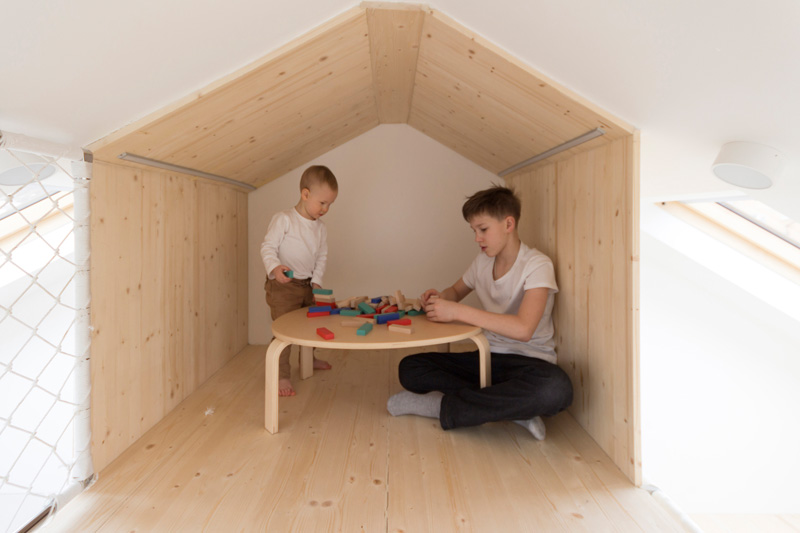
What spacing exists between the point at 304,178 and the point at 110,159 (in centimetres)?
95

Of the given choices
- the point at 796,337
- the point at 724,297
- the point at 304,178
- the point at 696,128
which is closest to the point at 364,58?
the point at 304,178

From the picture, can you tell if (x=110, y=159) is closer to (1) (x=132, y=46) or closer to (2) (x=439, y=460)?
(1) (x=132, y=46)

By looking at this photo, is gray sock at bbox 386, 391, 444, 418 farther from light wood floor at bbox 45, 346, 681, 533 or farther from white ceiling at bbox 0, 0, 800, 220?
white ceiling at bbox 0, 0, 800, 220

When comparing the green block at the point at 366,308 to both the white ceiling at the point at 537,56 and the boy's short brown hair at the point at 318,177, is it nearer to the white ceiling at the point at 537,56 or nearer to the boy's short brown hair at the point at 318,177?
the boy's short brown hair at the point at 318,177

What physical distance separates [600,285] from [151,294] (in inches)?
60.0

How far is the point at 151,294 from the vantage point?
1828 millimetres

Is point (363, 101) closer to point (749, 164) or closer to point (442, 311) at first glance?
point (442, 311)

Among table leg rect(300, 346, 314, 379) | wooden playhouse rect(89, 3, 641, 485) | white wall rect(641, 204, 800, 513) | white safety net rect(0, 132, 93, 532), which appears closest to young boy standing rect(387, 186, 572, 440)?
wooden playhouse rect(89, 3, 641, 485)

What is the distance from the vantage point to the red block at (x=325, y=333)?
1.77 metres

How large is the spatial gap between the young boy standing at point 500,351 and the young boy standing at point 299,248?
2.08 feet

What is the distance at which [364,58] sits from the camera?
1.98 meters

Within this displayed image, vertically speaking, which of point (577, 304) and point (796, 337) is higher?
point (577, 304)

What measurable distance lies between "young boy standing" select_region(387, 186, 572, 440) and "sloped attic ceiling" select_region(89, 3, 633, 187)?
0.40 metres

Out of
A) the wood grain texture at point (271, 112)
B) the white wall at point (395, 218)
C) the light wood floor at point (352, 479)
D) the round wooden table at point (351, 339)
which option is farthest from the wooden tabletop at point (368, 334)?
the white wall at point (395, 218)
